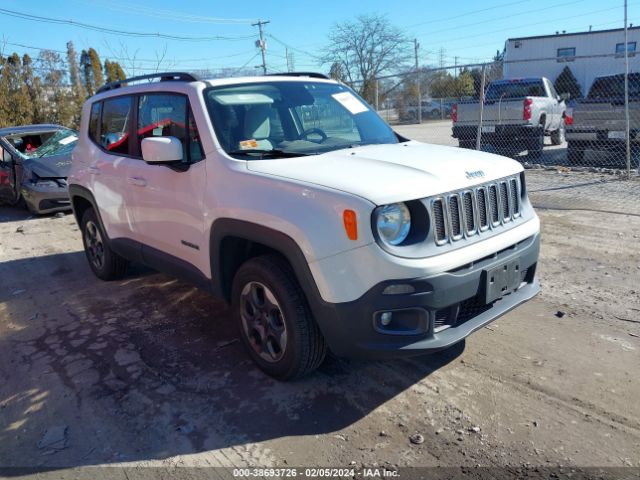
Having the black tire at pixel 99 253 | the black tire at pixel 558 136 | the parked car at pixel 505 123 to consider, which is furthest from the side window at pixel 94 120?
the black tire at pixel 558 136

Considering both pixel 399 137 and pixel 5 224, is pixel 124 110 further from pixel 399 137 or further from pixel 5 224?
pixel 5 224

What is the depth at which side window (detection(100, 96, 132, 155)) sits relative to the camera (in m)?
4.70

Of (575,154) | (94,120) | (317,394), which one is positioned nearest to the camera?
(317,394)

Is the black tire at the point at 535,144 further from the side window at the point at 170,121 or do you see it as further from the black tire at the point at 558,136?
the side window at the point at 170,121

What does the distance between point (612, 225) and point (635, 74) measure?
6.30 meters

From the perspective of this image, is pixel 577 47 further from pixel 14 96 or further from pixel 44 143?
pixel 44 143

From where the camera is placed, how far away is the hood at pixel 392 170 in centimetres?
280

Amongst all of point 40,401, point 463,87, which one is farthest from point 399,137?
point 463,87

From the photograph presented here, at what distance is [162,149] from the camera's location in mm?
3637

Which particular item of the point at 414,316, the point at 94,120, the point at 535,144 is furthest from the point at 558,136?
the point at 414,316

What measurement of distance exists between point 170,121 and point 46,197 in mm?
6199

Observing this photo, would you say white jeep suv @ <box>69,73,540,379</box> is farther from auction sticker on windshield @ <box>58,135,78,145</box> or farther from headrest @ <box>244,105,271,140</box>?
auction sticker on windshield @ <box>58,135,78,145</box>

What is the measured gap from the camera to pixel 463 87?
2977 centimetres

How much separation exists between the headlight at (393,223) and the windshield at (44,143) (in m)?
8.90
